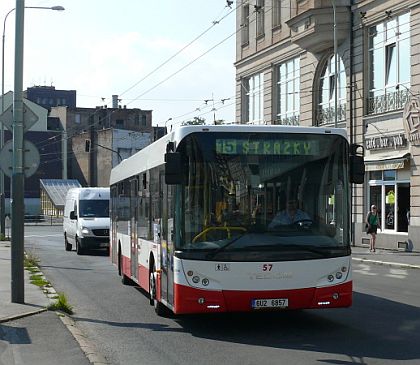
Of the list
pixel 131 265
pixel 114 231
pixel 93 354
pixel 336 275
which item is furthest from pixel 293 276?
pixel 114 231

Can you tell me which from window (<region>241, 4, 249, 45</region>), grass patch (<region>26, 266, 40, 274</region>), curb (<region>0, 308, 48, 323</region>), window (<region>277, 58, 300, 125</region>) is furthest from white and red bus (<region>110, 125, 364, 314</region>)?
window (<region>241, 4, 249, 45</region>)

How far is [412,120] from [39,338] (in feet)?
72.2

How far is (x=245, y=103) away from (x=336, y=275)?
36.8 meters

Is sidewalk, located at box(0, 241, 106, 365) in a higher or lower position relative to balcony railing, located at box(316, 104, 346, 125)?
lower

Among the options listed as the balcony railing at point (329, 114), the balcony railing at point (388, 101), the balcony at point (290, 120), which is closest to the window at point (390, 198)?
the balcony railing at point (388, 101)

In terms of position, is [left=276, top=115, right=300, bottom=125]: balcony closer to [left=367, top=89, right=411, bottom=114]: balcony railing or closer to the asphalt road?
[left=367, top=89, right=411, bottom=114]: balcony railing

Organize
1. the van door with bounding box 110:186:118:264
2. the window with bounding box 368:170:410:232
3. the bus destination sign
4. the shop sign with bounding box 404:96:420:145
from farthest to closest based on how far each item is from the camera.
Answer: the window with bounding box 368:170:410:232
the shop sign with bounding box 404:96:420:145
the van door with bounding box 110:186:118:264
the bus destination sign

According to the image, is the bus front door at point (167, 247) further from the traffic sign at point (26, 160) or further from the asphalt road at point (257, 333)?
the traffic sign at point (26, 160)

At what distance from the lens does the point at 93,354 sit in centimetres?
873

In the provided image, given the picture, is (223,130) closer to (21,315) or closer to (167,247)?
(167,247)

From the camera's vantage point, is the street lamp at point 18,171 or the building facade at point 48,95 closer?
the street lamp at point 18,171

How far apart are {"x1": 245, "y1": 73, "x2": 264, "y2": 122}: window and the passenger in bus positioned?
33.3 metres

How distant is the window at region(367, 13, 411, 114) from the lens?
3008 centimetres

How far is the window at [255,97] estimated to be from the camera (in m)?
43.8
